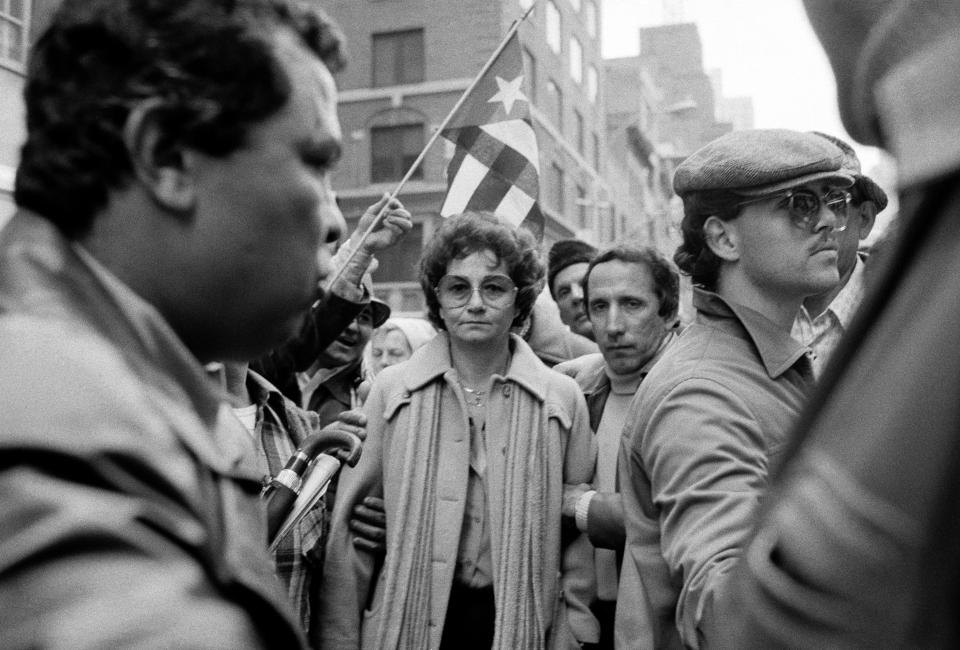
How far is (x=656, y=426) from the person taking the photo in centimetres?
213

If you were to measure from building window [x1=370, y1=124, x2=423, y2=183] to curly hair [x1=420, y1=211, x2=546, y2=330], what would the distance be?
2361cm

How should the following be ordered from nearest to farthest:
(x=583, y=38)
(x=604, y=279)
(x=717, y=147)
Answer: (x=717, y=147), (x=604, y=279), (x=583, y=38)

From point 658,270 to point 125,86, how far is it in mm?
3366

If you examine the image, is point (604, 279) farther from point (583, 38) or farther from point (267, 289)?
point (583, 38)

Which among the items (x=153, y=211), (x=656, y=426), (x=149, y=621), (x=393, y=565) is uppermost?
(x=153, y=211)

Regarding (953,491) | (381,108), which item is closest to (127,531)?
(953,491)

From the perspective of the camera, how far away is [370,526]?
3291mm

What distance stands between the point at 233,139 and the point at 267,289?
175 millimetres

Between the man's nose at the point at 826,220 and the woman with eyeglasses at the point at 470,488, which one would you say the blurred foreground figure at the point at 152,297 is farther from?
the woman with eyeglasses at the point at 470,488

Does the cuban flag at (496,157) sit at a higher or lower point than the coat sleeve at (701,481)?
higher

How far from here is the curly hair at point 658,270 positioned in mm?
4102

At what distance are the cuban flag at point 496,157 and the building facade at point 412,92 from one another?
19115 millimetres

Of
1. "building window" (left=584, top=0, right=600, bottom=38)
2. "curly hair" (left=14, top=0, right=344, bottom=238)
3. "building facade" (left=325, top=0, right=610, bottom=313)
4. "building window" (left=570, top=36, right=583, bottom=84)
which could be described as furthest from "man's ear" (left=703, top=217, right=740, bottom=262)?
"building window" (left=584, top=0, right=600, bottom=38)

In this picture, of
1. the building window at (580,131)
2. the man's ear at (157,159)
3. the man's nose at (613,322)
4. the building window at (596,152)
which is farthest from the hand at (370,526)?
the building window at (596,152)
